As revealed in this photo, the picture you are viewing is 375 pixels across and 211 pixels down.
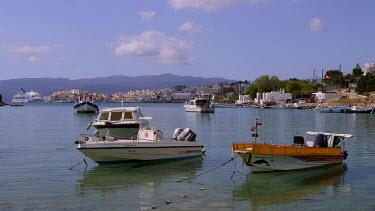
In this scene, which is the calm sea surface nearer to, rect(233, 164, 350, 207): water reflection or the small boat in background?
rect(233, 164, 350, 207): water reflection

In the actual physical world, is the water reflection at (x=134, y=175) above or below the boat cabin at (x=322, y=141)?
below

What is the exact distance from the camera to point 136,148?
25688mm

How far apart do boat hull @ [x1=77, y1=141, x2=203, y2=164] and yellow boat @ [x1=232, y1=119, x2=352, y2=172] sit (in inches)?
201

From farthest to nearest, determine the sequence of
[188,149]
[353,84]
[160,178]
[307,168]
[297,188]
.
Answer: [353,84]
[188,149]
[307,168]
[160,178]
[297,188]

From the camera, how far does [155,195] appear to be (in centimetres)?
1894

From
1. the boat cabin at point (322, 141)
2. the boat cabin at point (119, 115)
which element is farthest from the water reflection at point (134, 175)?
the boat cabin at point (119, 115)

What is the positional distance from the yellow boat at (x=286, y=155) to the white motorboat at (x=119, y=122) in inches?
526

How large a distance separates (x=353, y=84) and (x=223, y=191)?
185 meters

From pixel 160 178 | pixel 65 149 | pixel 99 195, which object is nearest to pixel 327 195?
pixel 160 178

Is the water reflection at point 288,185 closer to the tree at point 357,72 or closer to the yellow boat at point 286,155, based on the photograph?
the yellow boat at point 286,155

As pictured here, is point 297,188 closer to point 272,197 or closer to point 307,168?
point 272,197

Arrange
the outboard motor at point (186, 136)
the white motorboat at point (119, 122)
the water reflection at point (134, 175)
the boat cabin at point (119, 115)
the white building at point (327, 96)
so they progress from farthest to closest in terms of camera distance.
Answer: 1. the white building at point (327, 96)
2. the boat cabin at point (119, 115)
3. the white motorboat at point (119, 122)
4. the outboard motor at point (186, 136)
5. the water reflection at point (134, 175)

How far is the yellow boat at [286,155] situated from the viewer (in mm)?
22406

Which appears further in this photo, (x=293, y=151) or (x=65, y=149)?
(x=65, y=149)
